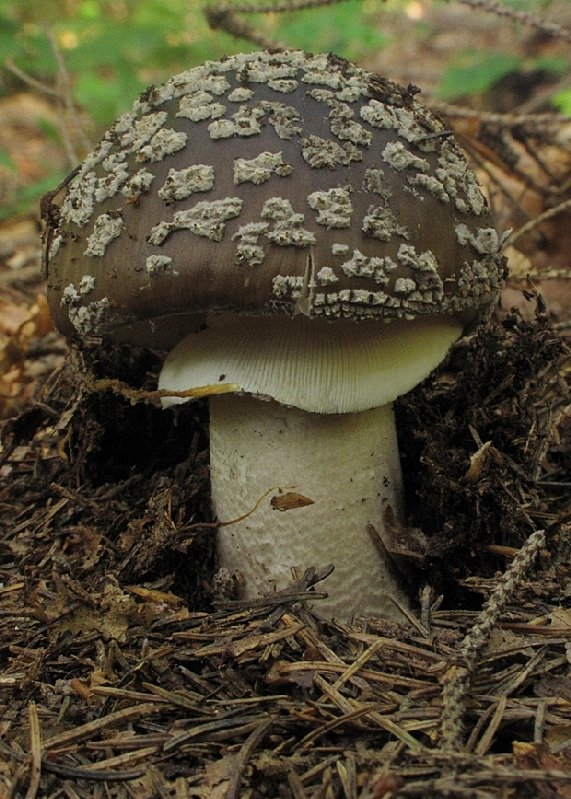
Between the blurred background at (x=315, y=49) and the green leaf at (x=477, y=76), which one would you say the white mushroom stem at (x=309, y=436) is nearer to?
the blurred background at (x=315, y=49)

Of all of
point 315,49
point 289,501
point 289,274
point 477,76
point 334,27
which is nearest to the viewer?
point 289,274

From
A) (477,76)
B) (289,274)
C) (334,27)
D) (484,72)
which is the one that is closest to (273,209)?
(289,274)

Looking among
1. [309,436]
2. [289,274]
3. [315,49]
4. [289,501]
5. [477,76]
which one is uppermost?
[315,49]

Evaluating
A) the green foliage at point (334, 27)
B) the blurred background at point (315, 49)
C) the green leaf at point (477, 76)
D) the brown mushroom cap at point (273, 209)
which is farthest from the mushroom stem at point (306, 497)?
the green foliage at point (334, 27)

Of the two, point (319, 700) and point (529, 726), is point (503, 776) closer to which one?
point (529, 726)

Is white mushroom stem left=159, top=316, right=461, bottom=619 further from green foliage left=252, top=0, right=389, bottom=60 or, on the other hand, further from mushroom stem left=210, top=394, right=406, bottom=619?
green foliage left=252, top=0, right=389, bottom=60

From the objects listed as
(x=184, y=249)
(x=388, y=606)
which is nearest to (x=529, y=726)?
(x=388, y=606)

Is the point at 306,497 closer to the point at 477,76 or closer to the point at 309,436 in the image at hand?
the point at 309,436
